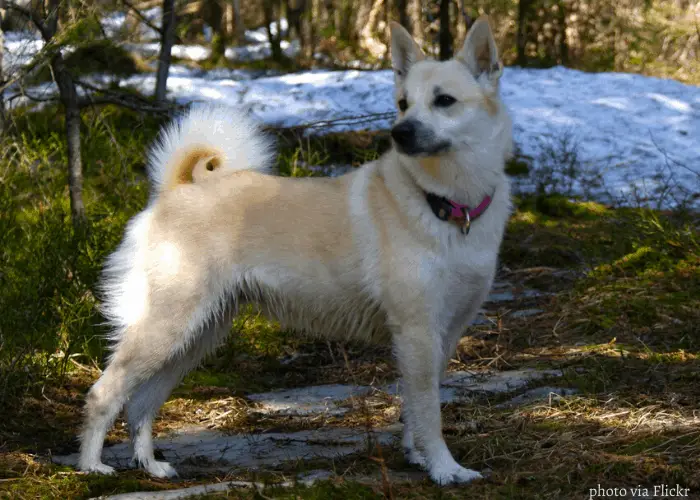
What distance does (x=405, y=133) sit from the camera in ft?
9.60

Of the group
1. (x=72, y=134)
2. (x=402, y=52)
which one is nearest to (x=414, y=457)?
(x=402, y=52)

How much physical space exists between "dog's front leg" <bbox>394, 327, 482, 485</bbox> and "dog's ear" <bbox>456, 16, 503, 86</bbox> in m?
1.06

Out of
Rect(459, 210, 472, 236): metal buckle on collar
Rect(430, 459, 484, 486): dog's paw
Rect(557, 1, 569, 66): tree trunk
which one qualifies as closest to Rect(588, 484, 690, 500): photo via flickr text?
Rect(430, 459, 484, 486): dog's paw

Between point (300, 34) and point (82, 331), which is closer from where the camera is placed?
point (82, 331)

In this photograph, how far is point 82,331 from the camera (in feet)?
13.3

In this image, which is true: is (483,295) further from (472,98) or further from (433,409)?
(472,98)

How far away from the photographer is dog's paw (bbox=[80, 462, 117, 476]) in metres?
2.93

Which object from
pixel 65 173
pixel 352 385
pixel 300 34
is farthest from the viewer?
pixel 300 34

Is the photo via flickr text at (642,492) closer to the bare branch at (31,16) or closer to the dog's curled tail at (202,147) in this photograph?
the dog's curled tail at (202,147)

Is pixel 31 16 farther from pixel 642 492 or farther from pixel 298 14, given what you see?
pixel 298 14

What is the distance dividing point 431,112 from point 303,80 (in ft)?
19.1

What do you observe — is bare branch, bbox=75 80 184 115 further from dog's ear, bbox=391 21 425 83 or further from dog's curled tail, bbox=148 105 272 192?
dog's ear, bbox=391 21 425 83

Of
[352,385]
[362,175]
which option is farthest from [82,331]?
[362,175]

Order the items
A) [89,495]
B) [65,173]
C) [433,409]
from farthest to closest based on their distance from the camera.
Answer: [65,173], [433,409], [89,495]
